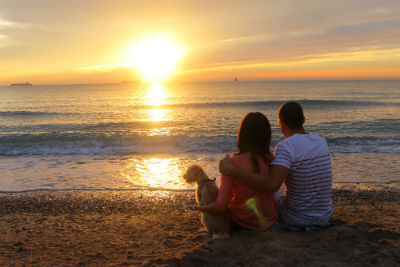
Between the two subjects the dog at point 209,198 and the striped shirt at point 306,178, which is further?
the dog at point 209,198

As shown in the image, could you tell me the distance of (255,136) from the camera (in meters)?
2.98

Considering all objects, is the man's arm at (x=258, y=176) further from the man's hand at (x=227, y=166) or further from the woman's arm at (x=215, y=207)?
the woman's arm at (x=215, y=207)

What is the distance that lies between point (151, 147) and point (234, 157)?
9.27m

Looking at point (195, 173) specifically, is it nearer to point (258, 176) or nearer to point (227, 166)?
point (227, 166)

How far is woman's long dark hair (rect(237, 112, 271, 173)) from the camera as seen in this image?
2.95m

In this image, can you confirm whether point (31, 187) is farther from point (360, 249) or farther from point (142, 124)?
point (142, 124)

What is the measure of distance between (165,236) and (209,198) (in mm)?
1027

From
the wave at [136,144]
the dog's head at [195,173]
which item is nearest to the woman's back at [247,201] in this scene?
the dog's head at [195,173]

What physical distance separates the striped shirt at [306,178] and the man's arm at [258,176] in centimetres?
9

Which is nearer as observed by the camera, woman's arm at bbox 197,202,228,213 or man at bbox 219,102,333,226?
man at bbox 219,102,333,226

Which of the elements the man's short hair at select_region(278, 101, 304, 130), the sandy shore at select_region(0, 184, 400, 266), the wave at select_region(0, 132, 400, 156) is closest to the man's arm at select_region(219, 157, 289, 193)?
the man's short hair at select_region(278, 101, 304, 130)

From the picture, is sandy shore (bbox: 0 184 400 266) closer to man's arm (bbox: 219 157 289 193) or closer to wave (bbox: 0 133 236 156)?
man's arm (bbox: 219 157 289 193)

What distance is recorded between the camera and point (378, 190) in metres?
5.93

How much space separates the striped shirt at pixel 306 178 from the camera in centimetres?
309
